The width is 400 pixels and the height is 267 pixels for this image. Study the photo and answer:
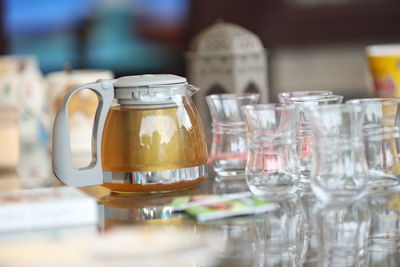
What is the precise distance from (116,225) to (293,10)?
10.8ft

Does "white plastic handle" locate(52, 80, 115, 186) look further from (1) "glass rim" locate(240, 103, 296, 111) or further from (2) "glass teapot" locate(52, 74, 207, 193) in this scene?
(1) "glass rim" locate(240, 103, 296, 111)

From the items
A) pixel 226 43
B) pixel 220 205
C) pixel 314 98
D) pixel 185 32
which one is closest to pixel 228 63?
pixel 226 43

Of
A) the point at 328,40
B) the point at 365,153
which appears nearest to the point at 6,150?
the point at 365,153

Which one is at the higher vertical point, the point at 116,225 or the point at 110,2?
the point at 110,2

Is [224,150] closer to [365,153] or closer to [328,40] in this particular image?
[365,153]

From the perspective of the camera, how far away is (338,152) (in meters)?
0.97

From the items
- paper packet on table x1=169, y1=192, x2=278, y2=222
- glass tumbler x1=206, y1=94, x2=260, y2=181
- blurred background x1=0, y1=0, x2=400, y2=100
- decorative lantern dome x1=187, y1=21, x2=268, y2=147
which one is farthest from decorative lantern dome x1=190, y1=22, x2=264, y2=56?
blurred background x1=0, y1=0, x2=400, y2=100

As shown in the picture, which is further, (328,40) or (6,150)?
(328,40)

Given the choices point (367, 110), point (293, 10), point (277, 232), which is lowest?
point (277, 232)

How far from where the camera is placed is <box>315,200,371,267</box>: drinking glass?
801 millimetres

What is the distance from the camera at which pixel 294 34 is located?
13.6 ft

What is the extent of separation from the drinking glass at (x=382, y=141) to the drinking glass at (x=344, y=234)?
6cm

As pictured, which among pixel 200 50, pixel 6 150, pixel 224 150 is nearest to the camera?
pixel 224 150

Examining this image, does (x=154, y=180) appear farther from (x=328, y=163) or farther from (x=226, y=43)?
(x=226, y=43)
